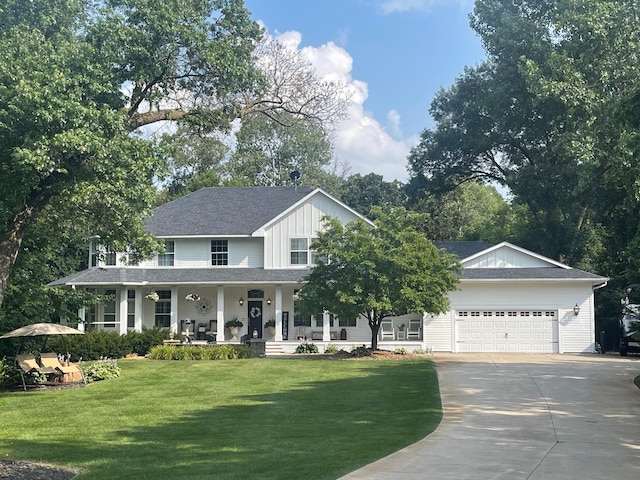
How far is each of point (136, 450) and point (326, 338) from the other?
802 inches

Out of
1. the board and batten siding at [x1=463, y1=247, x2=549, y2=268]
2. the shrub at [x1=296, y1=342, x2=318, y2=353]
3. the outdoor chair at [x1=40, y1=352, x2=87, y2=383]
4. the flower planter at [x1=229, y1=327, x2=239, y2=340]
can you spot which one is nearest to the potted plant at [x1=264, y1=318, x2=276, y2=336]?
the flower planter at [x1=229, y1=327, x2=239, y2=340]

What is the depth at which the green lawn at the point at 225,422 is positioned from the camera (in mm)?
9406

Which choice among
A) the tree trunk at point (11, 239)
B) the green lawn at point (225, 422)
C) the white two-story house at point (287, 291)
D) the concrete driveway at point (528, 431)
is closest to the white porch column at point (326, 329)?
the white two-story house at point (287, 291)

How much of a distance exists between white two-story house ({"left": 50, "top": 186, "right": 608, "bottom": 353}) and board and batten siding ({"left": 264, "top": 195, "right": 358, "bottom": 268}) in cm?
5

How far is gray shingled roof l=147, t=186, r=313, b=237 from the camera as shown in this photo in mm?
32969

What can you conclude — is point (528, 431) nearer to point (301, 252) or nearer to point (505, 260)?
point (505, 260)

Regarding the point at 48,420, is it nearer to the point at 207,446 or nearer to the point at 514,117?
the point at 207,446

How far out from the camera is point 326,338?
30.6 meters

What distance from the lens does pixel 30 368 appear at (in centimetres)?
1847

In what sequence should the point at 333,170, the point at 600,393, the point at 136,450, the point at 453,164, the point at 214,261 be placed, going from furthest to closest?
1. the point at 333,170
2. the point at 453,164
3. the point at 214,261
4. the point at 600,393
5. the point at 136,450

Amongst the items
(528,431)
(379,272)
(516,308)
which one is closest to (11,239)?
(528,431)

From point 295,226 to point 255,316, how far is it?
188 inches

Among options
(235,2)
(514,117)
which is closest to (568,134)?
(514,117)

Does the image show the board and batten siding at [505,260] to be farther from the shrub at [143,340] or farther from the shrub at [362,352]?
the shrub at [143,340]
